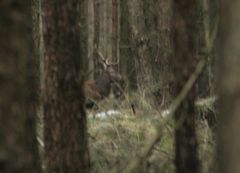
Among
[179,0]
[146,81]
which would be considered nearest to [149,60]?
[146,81]

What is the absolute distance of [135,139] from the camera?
364 inches

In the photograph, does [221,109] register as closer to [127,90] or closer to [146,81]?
[127,90]

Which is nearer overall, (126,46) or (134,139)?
(134,139)

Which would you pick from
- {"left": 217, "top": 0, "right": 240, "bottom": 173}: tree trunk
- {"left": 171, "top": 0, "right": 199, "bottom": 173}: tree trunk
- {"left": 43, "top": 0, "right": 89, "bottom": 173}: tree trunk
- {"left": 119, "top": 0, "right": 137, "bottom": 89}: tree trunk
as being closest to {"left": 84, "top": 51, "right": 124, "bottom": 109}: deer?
{"left": 119, "top": 0, "right": 137, "bottom": 89}: tree trunk

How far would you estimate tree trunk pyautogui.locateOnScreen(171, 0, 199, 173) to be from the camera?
672 cm

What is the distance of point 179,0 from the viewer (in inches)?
269

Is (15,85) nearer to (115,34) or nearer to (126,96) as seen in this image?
(126,96)

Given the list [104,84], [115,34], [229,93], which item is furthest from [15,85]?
[115,34]

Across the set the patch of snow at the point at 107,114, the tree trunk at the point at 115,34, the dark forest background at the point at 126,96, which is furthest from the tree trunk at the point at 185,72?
the tree trunk at the point at 115,34

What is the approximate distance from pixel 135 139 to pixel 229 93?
21.6ft

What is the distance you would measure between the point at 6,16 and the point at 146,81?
10.00m

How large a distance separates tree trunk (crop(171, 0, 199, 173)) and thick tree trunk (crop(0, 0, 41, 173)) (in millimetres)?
3787

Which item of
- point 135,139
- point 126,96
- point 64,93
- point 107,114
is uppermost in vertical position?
point 64,93

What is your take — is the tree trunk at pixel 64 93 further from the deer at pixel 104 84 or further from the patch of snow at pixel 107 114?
the deer at pixel 104 84
